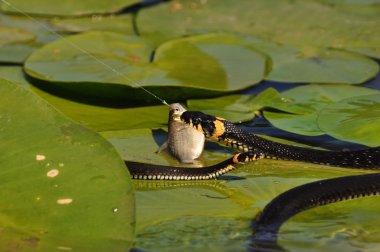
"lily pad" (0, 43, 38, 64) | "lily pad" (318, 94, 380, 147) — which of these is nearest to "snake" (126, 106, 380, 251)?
"lily pad" (318, 94, 380, 147)

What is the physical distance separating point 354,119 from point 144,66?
5.96 ft

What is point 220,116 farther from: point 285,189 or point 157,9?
point 157,9

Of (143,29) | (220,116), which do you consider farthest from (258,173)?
(143,29)

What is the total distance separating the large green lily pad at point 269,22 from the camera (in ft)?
26.8

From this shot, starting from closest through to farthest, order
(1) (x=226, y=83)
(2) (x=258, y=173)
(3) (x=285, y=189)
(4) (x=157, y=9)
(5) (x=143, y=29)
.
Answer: (3) (x=285, y=189) < (2) (x=258, y=173) < (1) (x=226, y=83) < (5) (x=143, y=29) < (4) (x=157, y=9)

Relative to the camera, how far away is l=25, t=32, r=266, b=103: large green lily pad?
21.8 ft

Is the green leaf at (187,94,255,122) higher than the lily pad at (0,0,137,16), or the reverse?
the green leaf at (187,94,255,122)

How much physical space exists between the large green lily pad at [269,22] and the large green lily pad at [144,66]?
511 millimetres

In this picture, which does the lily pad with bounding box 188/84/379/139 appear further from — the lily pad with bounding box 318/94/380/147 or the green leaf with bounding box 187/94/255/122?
the lily pad with bounding box 318/94/380/147

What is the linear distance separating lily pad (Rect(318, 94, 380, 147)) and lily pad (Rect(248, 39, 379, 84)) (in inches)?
27.0

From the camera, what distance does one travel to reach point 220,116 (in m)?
6.40

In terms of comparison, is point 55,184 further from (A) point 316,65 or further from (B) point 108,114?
(A) point 316,65

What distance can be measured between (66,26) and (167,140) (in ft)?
10.8

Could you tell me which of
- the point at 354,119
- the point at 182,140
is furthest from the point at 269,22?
the point at 182,140
